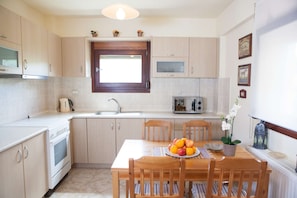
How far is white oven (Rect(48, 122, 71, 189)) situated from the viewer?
240 cm

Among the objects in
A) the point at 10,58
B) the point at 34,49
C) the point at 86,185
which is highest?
the point at 34,49

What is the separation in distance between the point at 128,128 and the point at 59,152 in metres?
1.01

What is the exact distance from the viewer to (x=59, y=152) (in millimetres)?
2648

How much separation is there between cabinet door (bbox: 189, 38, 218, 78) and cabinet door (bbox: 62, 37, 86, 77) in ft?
5.83

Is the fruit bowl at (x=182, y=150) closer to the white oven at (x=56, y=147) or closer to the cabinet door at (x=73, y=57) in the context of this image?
the white oven at (x=56, y=147)

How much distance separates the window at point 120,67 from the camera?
3598 millimetres

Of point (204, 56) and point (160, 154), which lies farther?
point (204, 56)

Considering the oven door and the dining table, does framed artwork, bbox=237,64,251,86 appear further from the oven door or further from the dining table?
the oven door

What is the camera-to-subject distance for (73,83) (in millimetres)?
3627

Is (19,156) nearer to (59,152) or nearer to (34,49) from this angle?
(59,152)

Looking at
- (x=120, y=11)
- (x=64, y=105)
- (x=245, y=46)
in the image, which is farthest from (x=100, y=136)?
(x=245, y=46)

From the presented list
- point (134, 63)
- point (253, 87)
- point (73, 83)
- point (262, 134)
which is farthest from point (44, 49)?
point (262, 134)

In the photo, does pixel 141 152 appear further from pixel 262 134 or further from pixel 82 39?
pixel 82 39

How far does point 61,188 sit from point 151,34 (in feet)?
8.69
